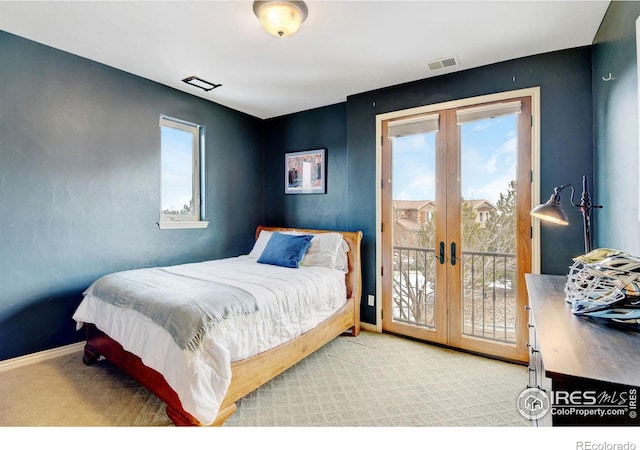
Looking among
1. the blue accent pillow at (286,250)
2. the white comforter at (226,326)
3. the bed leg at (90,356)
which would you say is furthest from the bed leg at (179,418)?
the blue accent pillow at (286,250)

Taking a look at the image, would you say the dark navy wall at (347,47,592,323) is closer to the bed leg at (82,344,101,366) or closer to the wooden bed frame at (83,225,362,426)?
the wooden bed frame at (83,225,362,426)

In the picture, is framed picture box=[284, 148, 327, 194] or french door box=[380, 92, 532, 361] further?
framed picture box=[284, 148, 327, 194]

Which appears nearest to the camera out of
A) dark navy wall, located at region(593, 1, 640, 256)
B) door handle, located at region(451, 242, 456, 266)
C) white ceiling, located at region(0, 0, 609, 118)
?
dark navy wall, located at region(593, 1, 640, 256)

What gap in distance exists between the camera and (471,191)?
2.77 m

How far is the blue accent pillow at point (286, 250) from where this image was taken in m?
3.05

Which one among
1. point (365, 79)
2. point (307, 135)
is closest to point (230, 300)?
point (365, 79)

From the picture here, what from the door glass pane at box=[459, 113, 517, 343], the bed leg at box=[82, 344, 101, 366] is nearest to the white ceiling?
the door glass pane at box=[459, 113, 517, 343]

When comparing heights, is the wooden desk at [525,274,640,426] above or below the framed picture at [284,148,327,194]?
below

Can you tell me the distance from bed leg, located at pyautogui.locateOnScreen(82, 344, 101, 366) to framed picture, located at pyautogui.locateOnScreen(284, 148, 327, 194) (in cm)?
269

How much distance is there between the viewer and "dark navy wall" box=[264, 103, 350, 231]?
3.74 meters

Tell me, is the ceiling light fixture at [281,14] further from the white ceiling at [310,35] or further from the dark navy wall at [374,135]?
the dark navy wall at [374,135]
